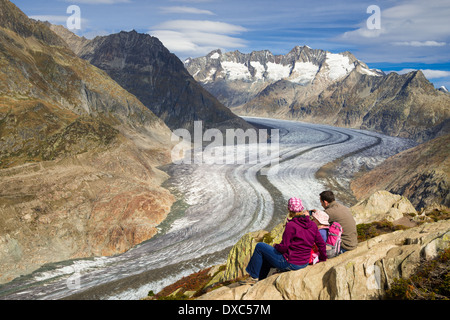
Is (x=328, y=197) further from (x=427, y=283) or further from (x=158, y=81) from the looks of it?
(x=158, y=81)

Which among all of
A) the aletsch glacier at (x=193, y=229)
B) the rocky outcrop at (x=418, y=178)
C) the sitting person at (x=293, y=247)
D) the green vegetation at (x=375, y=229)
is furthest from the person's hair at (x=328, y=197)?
the rocky outcrop at (x=418, y=178)

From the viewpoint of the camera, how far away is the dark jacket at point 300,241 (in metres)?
9.65

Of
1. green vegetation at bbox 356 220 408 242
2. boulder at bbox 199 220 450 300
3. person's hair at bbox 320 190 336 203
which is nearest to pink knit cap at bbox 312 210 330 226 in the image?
person's hair at bbox 320 190 336 203

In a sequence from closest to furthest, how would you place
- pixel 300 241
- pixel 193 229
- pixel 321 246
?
pixel 300 241 < pixel 321 246 < pixel 193 229

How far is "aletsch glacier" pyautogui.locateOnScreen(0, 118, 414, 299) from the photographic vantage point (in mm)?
30703

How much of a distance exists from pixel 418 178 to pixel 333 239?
164 feet

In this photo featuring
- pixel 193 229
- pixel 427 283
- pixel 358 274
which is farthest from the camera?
pixel 193 229

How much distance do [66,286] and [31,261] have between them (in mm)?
7823

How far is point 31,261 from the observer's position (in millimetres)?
35344

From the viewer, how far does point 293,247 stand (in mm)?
9961

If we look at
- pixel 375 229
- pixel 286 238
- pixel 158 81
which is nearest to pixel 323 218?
pixel 286 238

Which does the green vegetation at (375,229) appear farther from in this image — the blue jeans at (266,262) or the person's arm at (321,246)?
the blue jeans at (266,262)

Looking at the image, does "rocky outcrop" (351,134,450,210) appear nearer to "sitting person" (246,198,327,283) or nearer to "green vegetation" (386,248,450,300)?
"green vegetation" (386,248,450,300)

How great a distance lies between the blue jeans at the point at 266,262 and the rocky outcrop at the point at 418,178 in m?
43.2
